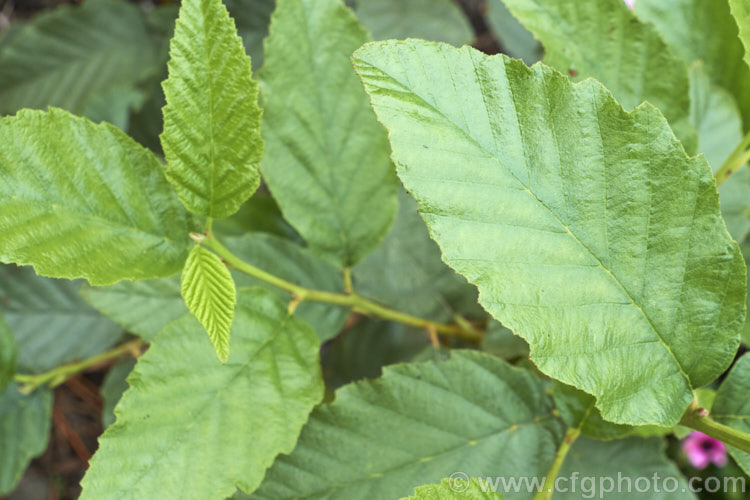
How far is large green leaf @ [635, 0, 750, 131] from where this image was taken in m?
0.85

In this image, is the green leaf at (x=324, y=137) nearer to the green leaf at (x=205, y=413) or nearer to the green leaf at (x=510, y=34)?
the green leaf at (x=205, y=413)

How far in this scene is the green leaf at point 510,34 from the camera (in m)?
1.40

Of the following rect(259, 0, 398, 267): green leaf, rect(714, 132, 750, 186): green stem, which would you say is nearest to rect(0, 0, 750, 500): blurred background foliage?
rect(259, 0, 398, 267): green leaf

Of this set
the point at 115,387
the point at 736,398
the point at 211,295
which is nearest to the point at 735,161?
the point at 736,398

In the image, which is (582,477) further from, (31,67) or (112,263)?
(31,67)

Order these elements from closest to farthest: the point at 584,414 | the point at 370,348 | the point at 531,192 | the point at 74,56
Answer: the point at 531,192
the point at 584,414
the point at 370,348
the point at 74,56

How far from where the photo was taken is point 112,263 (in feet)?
1.83

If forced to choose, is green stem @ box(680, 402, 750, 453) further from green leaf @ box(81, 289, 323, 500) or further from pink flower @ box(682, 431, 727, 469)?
pink flower @ box(682, 431, 727, 469)

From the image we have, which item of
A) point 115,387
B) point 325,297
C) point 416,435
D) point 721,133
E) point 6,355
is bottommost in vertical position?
point 115,387

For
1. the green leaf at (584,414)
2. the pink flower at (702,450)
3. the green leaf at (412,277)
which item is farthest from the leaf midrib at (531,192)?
the pink flower at (702,450)

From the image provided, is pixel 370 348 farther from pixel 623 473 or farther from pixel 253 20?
pixel 253 20

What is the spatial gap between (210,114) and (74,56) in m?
1.22

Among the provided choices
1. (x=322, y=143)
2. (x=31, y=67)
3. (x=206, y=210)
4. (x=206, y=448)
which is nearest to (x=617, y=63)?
(x=322, y=143)

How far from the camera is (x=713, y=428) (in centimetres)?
57
